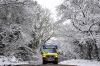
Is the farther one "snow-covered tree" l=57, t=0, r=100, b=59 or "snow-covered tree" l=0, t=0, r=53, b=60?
"snow-covered tree" l=57, t=0, r=100, b=59

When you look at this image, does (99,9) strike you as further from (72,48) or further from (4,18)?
(4,18)

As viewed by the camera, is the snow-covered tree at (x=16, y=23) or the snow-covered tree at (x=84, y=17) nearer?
the snow-covered tree at (x=16, y=23)

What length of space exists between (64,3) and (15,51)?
12715 mm

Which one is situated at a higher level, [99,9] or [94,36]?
[99,9]

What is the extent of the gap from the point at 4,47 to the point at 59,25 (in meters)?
16.3

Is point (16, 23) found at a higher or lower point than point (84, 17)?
lower

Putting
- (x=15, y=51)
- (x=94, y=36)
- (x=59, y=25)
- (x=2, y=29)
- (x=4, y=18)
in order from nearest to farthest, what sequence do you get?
(x=4, y=18) → (x=2, y=29) → (x=15, y=51) → (x=94, y=36) → (x=59, y=25)

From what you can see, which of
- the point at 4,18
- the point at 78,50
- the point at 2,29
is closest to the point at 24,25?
the point at 2,29

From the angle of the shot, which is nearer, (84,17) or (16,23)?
(16,23)

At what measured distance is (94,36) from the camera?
4175cm

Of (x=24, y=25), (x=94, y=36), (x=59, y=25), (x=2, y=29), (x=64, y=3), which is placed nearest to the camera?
(x=2, y=29)

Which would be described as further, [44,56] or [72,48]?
[72,48]

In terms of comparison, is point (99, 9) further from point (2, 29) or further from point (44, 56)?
point (2, 29)

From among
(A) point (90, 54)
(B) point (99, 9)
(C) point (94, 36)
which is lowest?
(A) point (90, 54)
